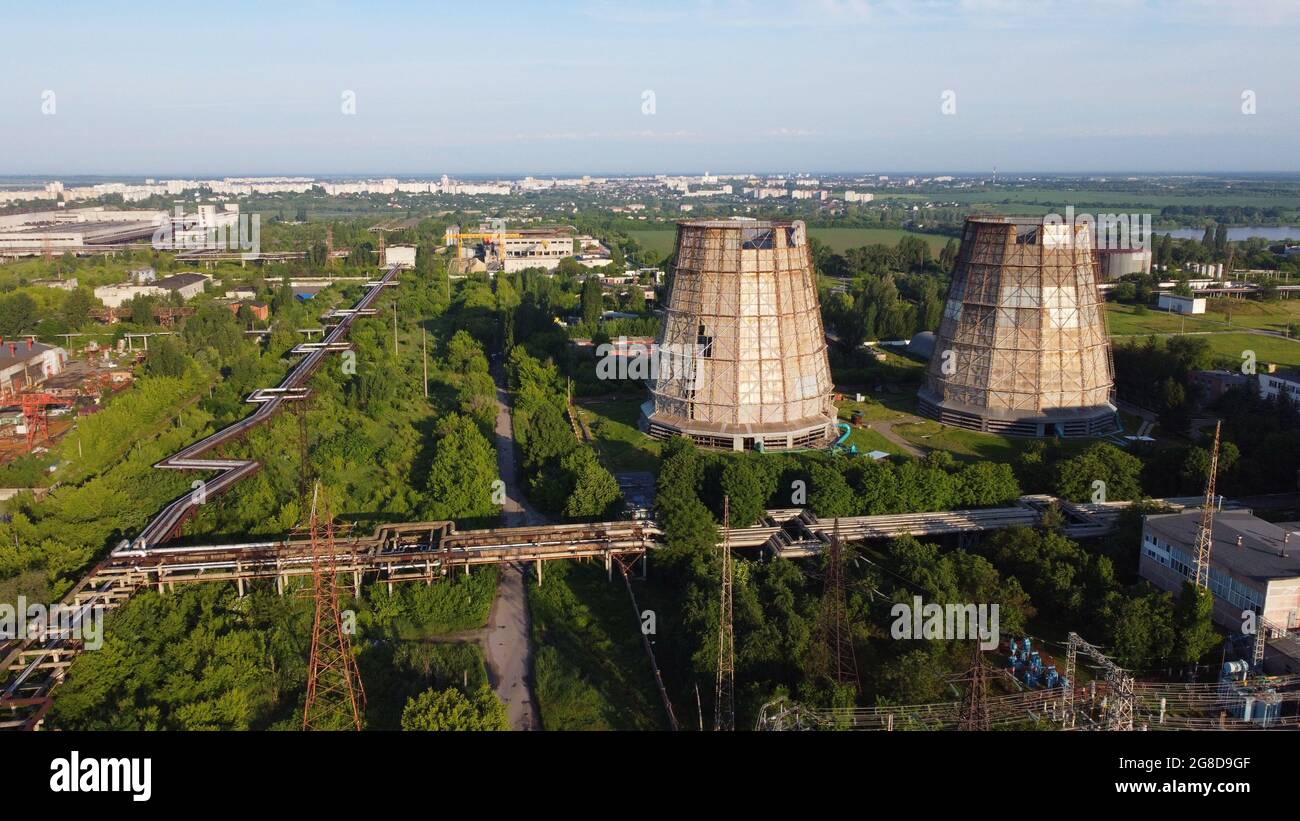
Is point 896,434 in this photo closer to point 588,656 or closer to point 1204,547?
point 1204,547

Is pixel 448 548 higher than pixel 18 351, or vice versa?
pixel 18 351

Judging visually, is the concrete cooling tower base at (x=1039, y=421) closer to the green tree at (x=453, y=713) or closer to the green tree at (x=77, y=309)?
the green tree at (x=453, y=713)

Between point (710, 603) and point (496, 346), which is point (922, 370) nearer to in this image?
point (496, 346)

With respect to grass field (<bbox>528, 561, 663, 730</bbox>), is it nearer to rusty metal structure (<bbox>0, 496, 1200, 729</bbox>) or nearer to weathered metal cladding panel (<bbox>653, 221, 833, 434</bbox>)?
rusty metal structure (<bbox>0, 496, 1200, 729</bbox>)

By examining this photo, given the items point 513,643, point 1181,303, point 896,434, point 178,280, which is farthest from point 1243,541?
point 178,280

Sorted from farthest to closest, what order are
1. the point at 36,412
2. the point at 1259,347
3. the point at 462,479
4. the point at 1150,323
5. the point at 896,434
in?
1. the point at 1150,323
2. the point at 1259,347
3. the point at 896,434
4. the point at 36,412
5. the point at 462,479

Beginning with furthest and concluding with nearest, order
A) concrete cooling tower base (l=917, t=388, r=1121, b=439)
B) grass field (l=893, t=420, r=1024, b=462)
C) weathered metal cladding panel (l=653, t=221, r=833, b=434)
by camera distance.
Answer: concrete cooling tower base (l=917, t=388, r=1121, b=439) → grass field (l=893, t=420, r=1024, b=462) → weathered metal cladding panel (l=653, t=221, r=833, b=434)

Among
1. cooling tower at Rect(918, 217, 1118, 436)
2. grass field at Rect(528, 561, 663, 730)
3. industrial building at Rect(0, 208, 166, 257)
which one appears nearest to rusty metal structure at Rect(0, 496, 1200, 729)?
grass field at Rect(528, 561, 663, 730)
